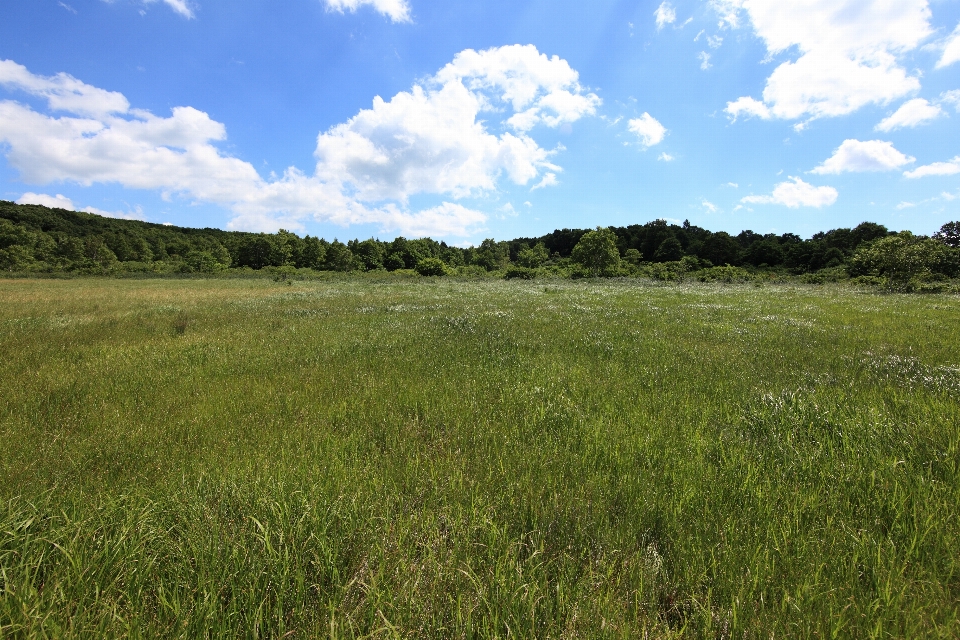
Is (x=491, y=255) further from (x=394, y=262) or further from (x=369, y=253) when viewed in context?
(x=369, y=253)

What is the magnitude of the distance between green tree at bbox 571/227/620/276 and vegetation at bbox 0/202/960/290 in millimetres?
208

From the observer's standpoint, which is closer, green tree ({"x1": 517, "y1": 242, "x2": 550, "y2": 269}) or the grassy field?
the grassy field

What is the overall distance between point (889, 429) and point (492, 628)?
230 inches

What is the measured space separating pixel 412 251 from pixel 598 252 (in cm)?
5714

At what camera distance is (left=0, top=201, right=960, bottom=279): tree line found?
236 feet

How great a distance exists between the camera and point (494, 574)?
8.44 ft

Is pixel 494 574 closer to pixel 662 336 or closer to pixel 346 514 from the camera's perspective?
pixel 346 514

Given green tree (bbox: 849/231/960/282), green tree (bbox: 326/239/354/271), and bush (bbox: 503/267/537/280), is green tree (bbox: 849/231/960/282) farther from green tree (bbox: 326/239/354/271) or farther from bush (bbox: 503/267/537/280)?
green tree (bbox: 326/239/354/271)

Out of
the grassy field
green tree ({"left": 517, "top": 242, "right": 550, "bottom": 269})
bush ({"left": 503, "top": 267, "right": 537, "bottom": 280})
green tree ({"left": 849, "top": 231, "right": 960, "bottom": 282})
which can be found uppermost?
green tree ({"left": 517, "top": 242, "right": 550, "bottom": 269})

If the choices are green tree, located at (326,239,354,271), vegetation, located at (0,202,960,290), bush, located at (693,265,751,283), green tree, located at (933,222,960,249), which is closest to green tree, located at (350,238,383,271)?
vegetation, located at (0,202,960,290)

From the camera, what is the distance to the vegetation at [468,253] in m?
63.3

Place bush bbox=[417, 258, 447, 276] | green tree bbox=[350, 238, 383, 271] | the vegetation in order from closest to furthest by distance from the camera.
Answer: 1. the vegetation
2. bush bbox=[417, 258, 447, 276]
3. green tree bbox=[350, 238, 383, 271]

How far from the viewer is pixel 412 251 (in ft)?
355

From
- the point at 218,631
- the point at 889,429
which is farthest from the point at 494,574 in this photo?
the point at 889,429
